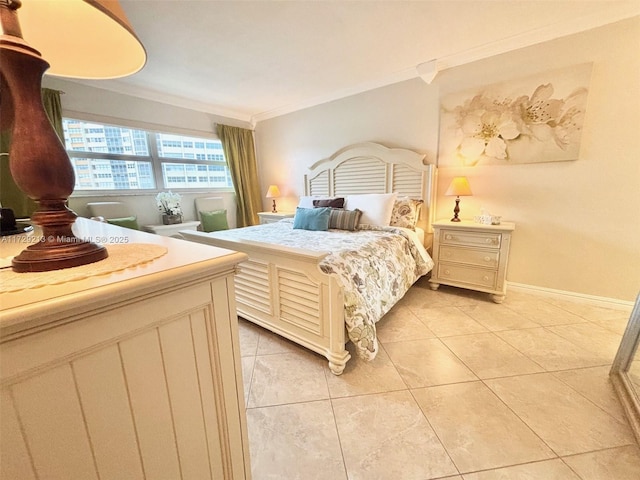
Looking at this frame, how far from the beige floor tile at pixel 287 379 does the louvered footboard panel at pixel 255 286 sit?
0.36m

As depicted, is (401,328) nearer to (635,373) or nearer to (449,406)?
(449,406)

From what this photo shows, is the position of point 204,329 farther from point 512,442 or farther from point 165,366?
point 512,442

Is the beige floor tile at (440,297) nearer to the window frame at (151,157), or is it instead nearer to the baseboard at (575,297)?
the baseboard at (575,297)

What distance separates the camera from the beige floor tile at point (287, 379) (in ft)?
4.66

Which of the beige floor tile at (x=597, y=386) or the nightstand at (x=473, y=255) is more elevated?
the nightstand at (x=473, y=255)

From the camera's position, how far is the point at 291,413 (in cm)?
132

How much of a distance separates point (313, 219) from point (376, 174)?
3.60ft

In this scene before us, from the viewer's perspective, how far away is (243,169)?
14.3ft

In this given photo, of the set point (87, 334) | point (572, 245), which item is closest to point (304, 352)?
point (87, 334)

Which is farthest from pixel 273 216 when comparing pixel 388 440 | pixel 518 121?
pixel 388 440

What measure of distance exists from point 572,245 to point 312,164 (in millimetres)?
3128

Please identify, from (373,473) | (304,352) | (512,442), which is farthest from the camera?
(304,352)

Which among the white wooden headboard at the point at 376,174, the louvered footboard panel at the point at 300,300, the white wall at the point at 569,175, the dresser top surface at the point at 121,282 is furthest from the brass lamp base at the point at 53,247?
the white wall at the point at 569,175

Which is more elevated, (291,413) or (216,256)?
(216,256)
